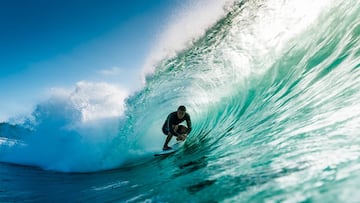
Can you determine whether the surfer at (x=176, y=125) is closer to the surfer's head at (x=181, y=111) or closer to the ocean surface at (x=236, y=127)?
the surfer's head at (x=181, y=111)

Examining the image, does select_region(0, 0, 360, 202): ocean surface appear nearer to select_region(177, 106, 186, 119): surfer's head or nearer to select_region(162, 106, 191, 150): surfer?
select_region(162, 106, 191, 150): surfer

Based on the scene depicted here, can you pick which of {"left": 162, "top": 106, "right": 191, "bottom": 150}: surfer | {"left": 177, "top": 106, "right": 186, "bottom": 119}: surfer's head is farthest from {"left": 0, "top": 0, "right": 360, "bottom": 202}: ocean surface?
{"left": 177, "top": 106, "right": 186, "bottom": 119}: surfer's head

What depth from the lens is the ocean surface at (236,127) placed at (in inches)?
137

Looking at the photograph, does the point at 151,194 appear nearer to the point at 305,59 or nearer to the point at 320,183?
the point at 320,183

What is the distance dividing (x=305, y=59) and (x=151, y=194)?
521 centimetres

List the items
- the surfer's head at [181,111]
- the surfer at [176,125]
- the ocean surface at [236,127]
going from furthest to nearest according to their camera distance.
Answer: the surfer at [176,125] → the surfer's head at [181,111] → the ocean surface at [236,127]

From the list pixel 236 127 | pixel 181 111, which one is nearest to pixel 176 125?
pixel 181 111

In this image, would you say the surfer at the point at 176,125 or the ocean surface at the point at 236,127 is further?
the surfer at the point at 176,125

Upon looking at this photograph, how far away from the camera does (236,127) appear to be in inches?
298

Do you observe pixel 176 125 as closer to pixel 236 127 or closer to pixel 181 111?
pixel 181 111

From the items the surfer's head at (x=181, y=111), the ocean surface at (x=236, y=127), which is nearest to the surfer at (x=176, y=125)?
the surfer's head at (x=181, y=111)

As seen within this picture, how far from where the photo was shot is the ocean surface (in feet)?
11.4

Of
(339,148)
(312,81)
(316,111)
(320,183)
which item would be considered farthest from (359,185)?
(312,81)

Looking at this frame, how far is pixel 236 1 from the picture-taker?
13.0m
